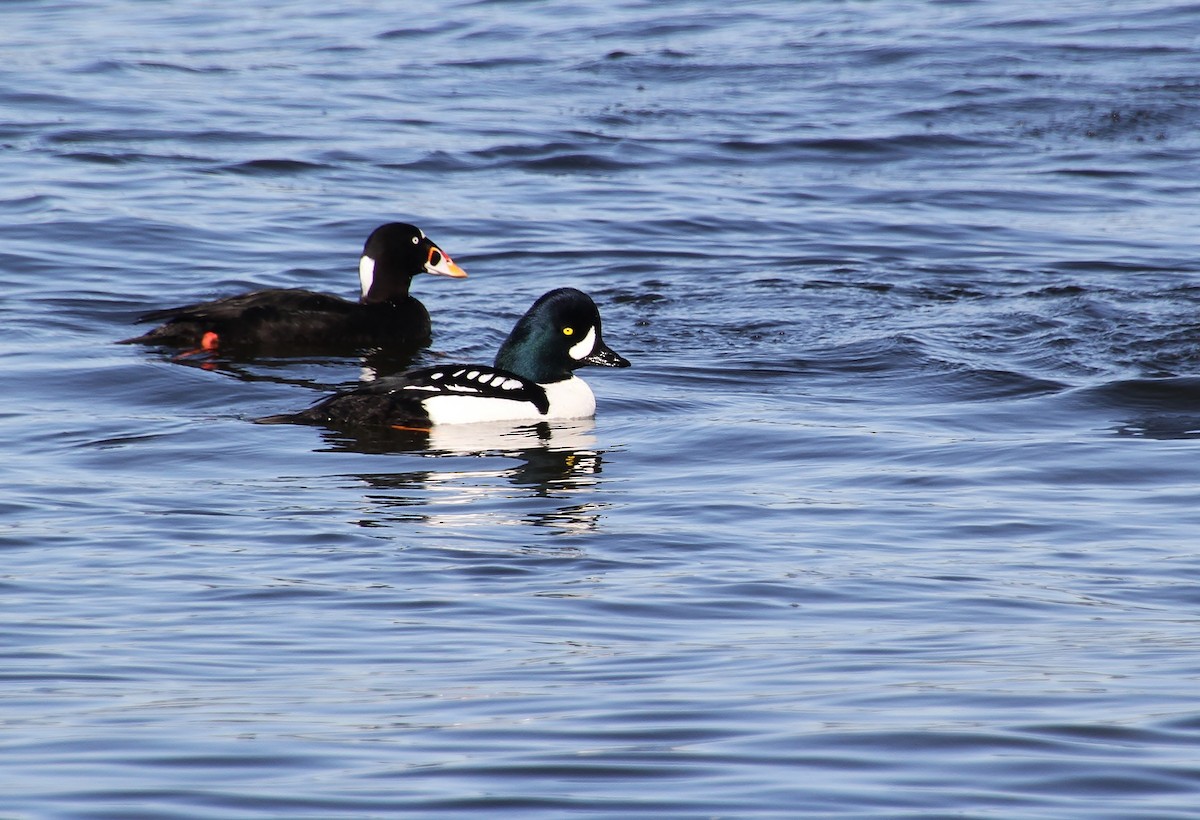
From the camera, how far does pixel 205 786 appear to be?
15.0ft

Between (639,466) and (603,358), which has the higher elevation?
(603,358)

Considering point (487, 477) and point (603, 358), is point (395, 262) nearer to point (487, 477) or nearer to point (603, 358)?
point (603, 358)

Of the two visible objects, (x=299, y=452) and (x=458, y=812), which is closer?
(x=458, y=812)

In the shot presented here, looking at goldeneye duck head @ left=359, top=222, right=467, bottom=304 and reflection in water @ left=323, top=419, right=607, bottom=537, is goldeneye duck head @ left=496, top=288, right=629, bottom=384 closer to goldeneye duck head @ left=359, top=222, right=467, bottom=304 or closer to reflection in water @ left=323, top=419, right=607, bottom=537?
reflection in water @ left=323, top=419, right=607, bottom=537

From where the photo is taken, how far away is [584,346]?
1109 cm

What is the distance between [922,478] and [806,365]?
3176 mm

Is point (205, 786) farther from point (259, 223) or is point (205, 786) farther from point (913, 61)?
point (913, 61)

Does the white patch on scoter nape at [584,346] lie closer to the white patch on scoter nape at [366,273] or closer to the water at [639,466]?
the water at [639,466]

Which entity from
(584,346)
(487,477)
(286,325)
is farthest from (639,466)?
(286,325)

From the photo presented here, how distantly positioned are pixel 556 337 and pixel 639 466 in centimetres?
171

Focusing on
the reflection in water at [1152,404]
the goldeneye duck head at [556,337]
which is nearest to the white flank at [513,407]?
the goldeneye duck head at [556,337]

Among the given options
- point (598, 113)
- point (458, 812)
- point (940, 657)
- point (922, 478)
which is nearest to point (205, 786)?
point (458, 812)

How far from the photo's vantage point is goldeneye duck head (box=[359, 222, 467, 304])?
44.8ft

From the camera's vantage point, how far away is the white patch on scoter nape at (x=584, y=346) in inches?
436
